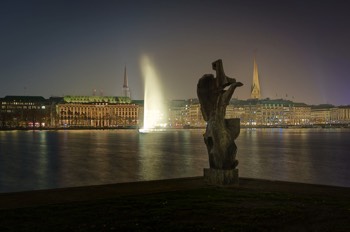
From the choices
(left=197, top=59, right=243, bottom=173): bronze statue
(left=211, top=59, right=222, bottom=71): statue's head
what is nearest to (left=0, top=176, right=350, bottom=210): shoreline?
(left=197, top=59, right=243, bottom=173): bronze statue

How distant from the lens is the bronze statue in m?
16.9

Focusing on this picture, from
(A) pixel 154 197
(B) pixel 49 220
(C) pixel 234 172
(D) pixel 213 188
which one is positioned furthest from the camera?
(C) pixel 234 172

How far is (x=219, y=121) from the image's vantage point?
17.1 m

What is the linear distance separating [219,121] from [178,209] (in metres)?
5.93

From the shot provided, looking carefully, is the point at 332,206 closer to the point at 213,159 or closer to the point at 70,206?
the point at 213,159

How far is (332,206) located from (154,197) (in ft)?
16.2

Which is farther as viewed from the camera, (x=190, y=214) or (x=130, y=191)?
(x=130, y=191)

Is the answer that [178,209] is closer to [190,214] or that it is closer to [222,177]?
[190,214]

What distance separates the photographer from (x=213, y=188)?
51.2 feet

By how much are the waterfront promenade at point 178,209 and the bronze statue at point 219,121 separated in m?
1.31

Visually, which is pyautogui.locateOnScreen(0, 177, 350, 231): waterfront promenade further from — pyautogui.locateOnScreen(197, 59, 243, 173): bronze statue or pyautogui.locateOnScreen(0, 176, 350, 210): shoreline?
pyautogui.locateOnScreen(197, 59, 243, 173): bronze statue

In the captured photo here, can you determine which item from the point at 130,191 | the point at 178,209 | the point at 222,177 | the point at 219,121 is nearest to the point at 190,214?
the point at 178,209

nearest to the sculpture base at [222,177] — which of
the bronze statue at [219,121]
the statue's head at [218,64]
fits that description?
the bronze statue at [219,121]

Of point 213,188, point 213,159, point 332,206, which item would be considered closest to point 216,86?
point 213,159
